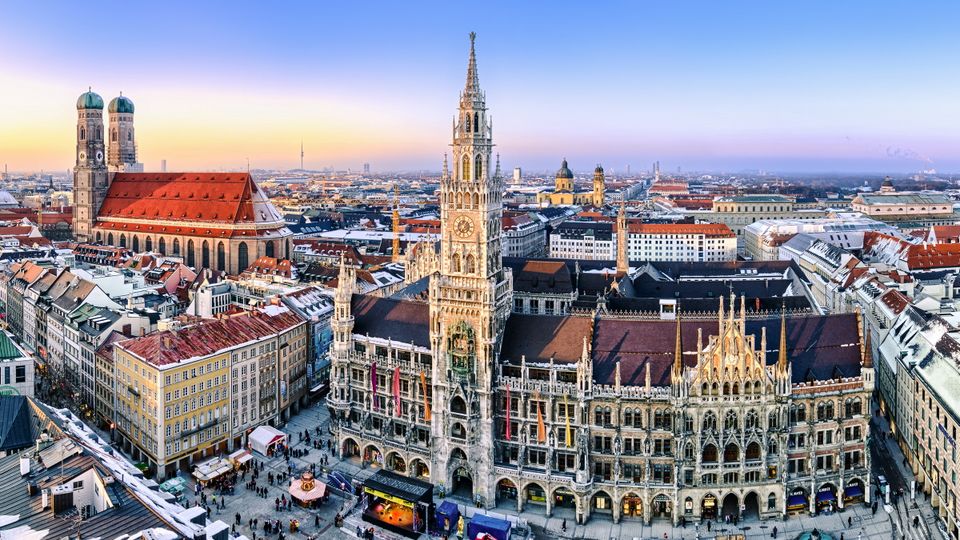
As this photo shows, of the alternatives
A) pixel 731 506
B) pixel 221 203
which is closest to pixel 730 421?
pixel 731 506

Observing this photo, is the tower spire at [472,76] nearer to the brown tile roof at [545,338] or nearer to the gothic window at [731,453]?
the brown tile roof at [545,338]

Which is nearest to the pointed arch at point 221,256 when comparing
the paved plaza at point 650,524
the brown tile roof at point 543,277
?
the brown tile roof at point 543,277

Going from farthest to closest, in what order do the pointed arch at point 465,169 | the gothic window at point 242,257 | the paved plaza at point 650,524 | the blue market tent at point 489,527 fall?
the gothic window at point 242,257 → the pointed arch at point 465,169 → the paved plaza at point 650,524 → the blue market tent at point 489,527

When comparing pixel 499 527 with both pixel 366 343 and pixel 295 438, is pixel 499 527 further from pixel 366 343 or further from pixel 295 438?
pixel 295 438

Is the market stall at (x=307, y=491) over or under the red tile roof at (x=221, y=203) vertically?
under

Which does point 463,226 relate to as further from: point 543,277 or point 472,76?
point 543,277

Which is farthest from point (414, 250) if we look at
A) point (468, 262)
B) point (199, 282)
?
point (468, 262)
